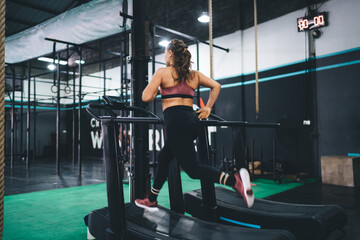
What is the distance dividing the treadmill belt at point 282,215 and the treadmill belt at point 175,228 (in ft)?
1.54

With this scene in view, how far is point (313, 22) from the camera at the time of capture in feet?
19.2

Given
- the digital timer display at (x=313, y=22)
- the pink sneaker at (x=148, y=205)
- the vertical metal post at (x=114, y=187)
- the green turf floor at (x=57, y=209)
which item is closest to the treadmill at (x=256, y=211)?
the pink sneaker at (x=148, y=205)

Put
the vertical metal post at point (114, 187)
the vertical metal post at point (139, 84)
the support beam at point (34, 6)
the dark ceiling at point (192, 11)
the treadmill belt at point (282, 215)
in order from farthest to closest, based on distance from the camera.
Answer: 1. the support beam at point (34, 6)
2. the dark ceiling at point (192, 11)
3. the vertical metal post at point (139, 84)
4. the treadmill belt at point (282, 215)
5. the vertical metal post at point (114, 187)

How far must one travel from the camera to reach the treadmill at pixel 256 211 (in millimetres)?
2229

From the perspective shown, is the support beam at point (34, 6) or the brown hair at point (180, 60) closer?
the brown hair at point (180, 60)

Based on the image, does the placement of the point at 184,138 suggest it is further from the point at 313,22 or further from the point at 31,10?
the point at 31,10

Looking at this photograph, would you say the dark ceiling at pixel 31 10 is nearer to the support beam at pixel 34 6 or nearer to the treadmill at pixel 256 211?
the support beam at pixel 34 6

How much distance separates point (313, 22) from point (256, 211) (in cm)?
481

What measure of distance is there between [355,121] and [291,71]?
167 cm

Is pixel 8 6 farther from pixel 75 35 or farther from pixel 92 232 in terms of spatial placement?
pixel 92 232

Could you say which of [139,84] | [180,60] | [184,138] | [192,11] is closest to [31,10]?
[192,11]

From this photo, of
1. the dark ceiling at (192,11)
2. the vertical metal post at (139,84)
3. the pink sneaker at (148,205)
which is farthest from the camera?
the dark ceiling at (192,11)

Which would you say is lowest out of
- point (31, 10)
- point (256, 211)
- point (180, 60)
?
point (256, 211)

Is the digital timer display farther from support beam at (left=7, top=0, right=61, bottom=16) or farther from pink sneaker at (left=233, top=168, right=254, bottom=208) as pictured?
support beam at (left=7, top=0, right=61, bottom=16)
